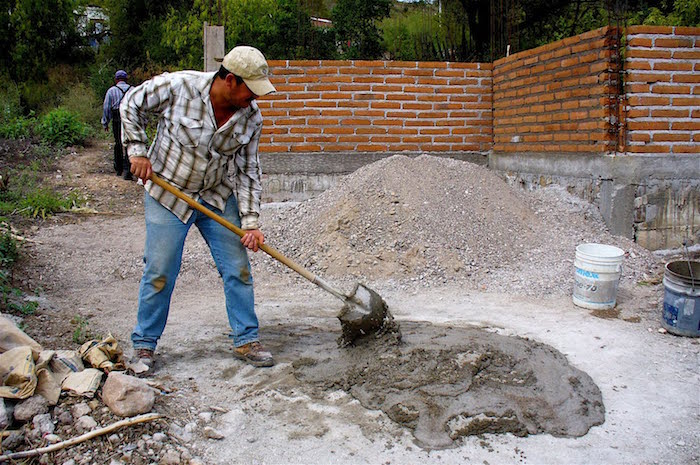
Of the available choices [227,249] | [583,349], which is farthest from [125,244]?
[583,349]

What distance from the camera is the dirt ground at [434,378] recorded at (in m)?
2.59

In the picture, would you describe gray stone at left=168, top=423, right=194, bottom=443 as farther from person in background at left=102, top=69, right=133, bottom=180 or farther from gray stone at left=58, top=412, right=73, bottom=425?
person in background at left=102, top=69, right=133, bottom=180

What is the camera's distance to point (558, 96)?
625cm

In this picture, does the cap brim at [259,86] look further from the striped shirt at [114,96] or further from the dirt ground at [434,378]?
the striped shirt at [114,96]

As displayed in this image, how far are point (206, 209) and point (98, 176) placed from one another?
7.51 metres

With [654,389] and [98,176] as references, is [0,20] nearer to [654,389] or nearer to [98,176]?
[98,176]

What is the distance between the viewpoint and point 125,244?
6418mm

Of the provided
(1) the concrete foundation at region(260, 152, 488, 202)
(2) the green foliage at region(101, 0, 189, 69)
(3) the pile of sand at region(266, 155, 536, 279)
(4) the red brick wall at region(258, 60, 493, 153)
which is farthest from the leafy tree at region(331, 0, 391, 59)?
(2) the green foliage at region(101, 0, 189, 69)

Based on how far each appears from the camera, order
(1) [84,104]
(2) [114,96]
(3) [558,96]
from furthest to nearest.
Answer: (1) [84,104], (2) [114,96], (3) [558,96]

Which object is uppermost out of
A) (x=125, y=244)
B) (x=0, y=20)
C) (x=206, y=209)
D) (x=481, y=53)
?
(x=0, y=20)

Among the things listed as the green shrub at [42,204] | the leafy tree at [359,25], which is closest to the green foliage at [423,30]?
the leafy tree at [359,25]

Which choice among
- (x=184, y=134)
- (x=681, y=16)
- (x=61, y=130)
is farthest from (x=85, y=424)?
(x=61, y=130)

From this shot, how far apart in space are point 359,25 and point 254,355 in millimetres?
8559

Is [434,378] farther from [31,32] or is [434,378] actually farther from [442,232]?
[31,32]
